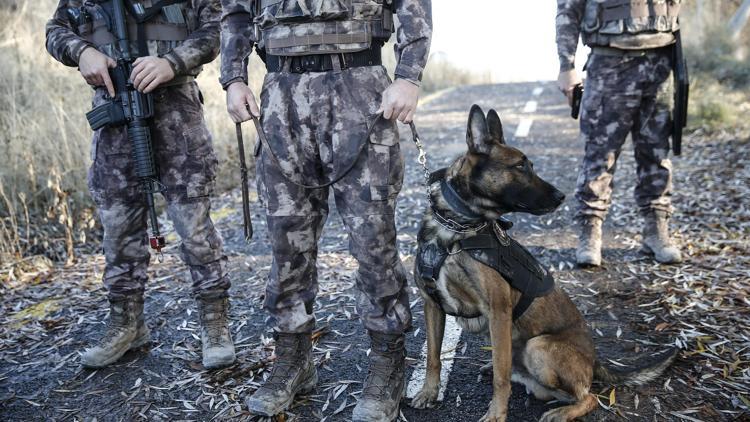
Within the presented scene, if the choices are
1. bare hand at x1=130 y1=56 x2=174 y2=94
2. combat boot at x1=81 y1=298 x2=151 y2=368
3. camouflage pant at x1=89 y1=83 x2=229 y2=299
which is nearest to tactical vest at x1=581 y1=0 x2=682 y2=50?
camouflage pant at x1=89 y1=83 x2=229 y2=299

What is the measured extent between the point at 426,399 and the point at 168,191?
189cm

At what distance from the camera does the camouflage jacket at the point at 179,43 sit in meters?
3.20

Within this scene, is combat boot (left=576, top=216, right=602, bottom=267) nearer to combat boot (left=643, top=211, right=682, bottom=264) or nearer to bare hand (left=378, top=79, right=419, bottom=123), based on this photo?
combat boot (left=643, top=211, right=682, bottom=264)

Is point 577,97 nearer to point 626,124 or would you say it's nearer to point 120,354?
point 626,124

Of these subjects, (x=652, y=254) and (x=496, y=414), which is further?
(x=652, y=254)

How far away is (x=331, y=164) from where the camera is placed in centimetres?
271

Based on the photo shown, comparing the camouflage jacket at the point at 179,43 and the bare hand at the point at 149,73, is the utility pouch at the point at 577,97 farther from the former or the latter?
the bare hand at the point at 149,73

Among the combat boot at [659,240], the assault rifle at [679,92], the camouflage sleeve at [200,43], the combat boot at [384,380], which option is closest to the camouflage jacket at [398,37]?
the camouflage sleeve at [200,43]

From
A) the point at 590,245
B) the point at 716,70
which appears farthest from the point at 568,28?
the point at 716,70

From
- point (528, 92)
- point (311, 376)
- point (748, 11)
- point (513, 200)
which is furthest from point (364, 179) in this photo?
point (748, 11)

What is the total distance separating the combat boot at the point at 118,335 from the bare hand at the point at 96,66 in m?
1.29

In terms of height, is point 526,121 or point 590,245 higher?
point 526,121

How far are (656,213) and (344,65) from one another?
3277 mm

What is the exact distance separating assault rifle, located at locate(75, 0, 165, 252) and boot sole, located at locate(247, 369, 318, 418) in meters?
1.44
